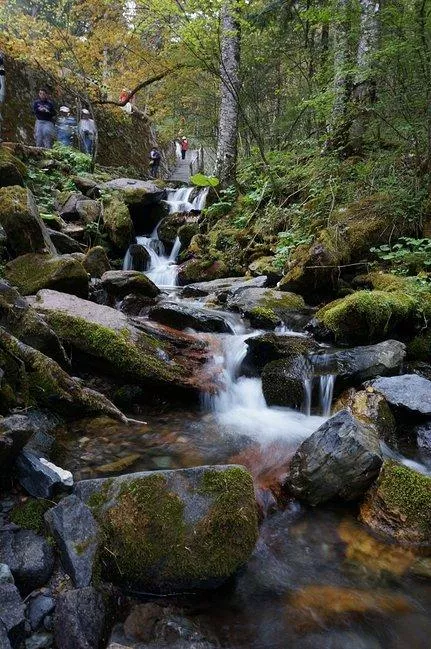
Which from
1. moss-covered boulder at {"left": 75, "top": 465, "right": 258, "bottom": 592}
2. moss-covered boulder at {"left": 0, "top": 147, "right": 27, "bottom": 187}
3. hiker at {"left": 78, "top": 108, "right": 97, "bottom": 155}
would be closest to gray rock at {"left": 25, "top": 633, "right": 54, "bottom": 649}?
moss-covered boulder at {"left": 75, "top": 465, "right": 258, "bottom": 592}

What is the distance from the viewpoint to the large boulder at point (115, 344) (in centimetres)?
483

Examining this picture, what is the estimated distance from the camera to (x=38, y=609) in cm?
210

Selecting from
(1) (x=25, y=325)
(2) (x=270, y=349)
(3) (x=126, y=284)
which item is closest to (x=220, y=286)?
(3) (x=126, y=284)

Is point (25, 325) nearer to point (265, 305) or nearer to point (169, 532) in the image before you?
point (169, 532)

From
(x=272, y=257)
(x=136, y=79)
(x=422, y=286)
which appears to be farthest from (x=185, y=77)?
(x=422, y=286)

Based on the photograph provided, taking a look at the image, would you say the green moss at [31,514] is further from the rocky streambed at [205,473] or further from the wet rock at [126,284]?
the wet rock at [126,284]

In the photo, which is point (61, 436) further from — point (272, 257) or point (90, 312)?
point (272, 257)

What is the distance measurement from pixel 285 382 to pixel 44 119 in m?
12.2

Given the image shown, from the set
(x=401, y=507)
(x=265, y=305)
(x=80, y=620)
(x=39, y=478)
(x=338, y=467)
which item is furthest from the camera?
(x=265, y=305)

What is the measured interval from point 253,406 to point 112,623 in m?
3.34

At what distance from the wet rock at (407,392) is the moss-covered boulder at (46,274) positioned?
4.22 metres

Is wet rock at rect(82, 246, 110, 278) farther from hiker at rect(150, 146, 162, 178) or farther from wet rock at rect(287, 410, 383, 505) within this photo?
hiker at rect(150, 146, 162, 178)

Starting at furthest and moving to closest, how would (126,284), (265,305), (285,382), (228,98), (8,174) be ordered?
1. (228,98)
2. (8,174)
3. (126,284)
4. (265,305)
5. (285,382)

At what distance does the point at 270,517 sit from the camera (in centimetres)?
336
